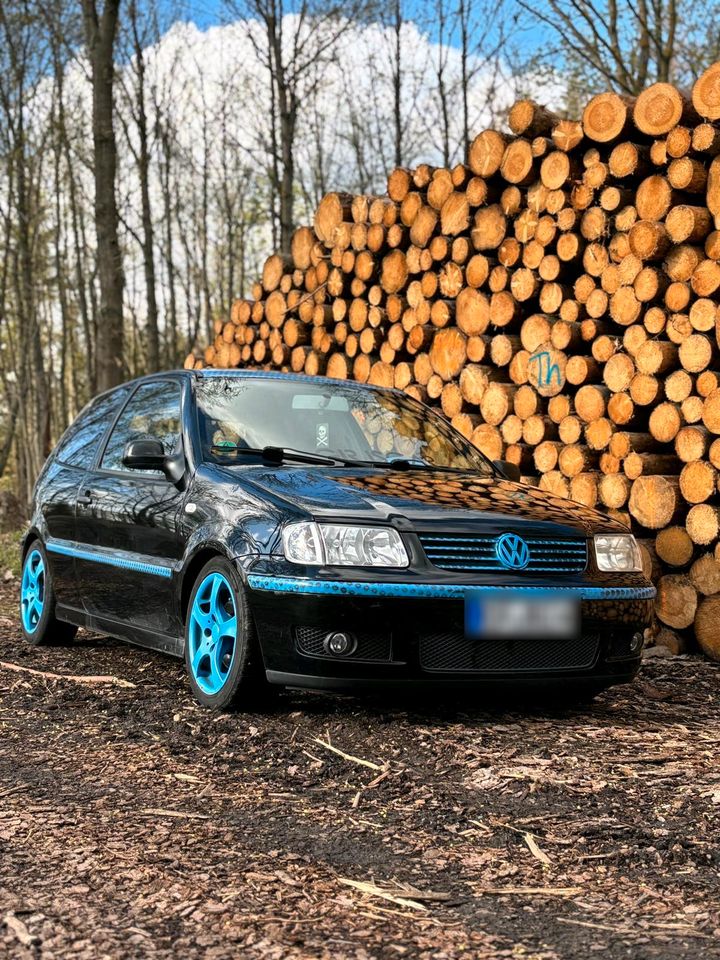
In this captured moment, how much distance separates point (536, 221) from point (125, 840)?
5.94 meters

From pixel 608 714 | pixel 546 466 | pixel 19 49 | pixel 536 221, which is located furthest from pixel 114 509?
pixel 19 49

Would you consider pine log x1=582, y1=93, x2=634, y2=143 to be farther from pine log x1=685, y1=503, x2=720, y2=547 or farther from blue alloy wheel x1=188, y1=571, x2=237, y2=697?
blue alloy wheel x1=188, y1=571, x2=237, y2=697

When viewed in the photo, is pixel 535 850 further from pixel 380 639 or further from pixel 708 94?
pixel 708 94

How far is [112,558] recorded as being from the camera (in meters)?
5.93

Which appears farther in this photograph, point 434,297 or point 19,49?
point 19,49

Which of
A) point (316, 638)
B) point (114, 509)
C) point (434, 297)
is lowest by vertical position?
point (316, 638)

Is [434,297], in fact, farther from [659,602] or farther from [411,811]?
[411,811]

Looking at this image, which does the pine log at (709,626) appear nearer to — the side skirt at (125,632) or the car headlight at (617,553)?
the car headlight at (617,553)

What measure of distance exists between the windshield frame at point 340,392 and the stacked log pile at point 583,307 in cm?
146

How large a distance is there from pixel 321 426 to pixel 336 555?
1415 mm

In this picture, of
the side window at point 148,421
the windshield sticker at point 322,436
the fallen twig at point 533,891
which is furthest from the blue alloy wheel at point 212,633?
the fallen twig at point 533,891

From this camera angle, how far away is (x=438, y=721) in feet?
15.6

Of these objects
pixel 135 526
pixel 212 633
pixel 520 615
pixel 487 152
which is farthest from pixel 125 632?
pixel 487 152

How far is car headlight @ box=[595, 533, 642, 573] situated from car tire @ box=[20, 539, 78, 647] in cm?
339
